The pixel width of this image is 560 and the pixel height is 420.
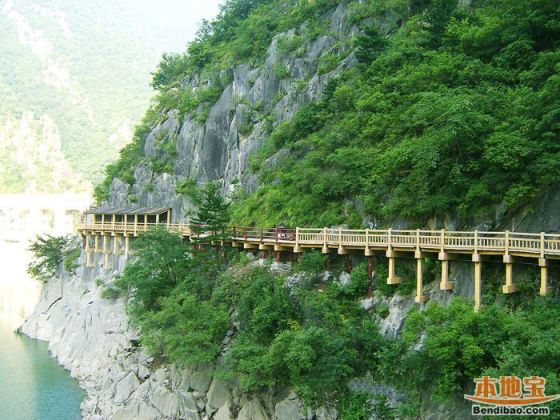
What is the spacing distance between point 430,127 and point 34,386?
95.2 ft

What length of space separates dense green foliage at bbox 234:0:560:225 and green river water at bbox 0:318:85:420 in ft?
51.9

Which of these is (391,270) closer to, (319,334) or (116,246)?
(319,334)

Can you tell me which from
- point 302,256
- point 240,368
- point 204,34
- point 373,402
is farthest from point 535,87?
point 204,34

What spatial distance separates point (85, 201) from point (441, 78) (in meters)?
98.7

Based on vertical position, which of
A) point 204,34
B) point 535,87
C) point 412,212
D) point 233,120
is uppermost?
point 204,34

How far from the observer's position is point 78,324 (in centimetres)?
4512

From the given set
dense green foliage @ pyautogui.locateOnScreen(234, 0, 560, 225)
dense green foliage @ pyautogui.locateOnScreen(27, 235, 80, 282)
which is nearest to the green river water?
dense green foliage @ pyautogui.locateOnScreen(27, 235, 80, 282)

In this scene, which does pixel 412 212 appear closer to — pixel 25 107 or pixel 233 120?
pixel 233 120

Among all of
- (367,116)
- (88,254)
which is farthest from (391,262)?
(88,254)

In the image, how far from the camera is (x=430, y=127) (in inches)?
1021

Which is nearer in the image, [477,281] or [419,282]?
[477,281]

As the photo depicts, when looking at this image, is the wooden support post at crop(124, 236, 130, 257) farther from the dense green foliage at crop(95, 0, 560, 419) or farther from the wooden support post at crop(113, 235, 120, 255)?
the dense green foliage at crop(95, 0, 560, 419)

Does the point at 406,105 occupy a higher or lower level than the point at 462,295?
higher

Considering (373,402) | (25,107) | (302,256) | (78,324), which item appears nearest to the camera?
(373,402)
